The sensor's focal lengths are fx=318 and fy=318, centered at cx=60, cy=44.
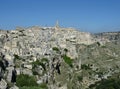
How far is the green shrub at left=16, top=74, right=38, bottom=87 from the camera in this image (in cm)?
6389

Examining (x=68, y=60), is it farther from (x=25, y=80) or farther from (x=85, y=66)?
(x=25, y=80)

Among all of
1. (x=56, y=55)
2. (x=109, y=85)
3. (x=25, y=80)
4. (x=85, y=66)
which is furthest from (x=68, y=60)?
(x=25, y=80)

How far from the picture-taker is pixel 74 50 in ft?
385

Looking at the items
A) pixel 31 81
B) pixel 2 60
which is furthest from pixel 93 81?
pixel 2 60

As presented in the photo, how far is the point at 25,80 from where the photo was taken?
2544 inches

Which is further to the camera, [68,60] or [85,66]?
[85,66]

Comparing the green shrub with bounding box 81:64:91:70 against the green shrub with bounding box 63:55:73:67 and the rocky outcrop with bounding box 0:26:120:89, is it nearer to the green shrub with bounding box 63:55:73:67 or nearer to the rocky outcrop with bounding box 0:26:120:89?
the rocky outcrop with bounding box 0:26:120:89

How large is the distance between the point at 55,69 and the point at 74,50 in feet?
110

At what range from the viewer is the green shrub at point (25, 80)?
6389cm

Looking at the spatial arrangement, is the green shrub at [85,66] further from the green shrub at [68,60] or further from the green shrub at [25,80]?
the green shrub at [25,80]

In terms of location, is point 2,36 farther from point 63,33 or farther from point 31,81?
point 63,33


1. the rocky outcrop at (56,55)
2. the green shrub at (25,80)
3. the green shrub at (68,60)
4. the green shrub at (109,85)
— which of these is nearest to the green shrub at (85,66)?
the rocky outcrop at (56,55)

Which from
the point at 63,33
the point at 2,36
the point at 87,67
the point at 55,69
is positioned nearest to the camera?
the point at 55,69

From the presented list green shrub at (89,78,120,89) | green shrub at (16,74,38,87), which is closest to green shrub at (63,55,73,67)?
green shrub at (89,78,120,89)
